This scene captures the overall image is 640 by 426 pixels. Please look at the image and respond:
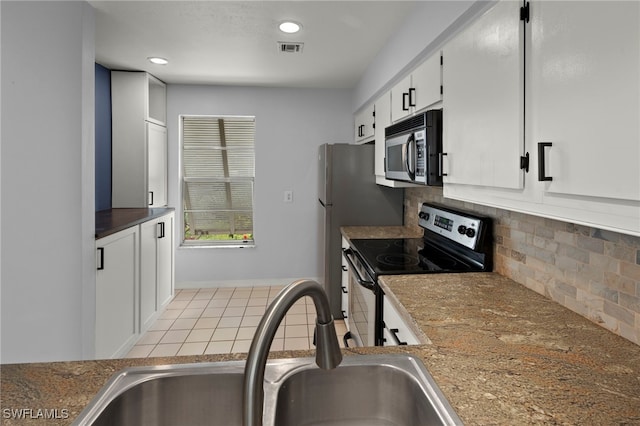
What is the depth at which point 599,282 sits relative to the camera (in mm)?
1208

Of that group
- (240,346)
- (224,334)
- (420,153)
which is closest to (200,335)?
→ (224,334)

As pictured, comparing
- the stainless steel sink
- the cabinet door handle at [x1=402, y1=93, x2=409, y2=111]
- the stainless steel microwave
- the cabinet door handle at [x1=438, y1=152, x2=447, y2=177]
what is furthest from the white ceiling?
the stainless steel sink

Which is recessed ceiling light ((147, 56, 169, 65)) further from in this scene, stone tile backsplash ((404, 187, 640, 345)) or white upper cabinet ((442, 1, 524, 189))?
stone tile backsplash ((404, 187, 640, 345))

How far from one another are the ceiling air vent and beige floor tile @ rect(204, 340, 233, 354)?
2403 mm

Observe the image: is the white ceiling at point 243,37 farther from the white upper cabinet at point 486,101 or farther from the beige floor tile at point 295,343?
the beige floor tile at point 295,343

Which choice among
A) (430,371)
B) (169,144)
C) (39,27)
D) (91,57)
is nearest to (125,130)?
(169,144)

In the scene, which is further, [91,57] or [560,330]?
[91,57]

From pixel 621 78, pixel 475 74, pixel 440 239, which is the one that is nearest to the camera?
pixel 621 78

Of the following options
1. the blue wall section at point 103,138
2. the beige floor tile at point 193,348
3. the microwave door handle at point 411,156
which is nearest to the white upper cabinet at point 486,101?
the microwave door handle at point 411,156

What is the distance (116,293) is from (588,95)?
9.14 feet

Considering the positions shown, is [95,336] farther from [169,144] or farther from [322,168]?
[169,144]

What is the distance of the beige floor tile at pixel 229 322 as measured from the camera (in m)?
3.29

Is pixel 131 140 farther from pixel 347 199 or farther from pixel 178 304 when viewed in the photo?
pixel 347 199

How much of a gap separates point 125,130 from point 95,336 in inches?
86.6
